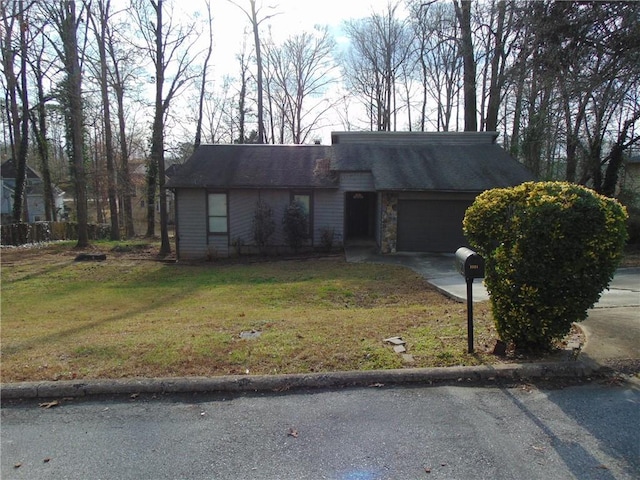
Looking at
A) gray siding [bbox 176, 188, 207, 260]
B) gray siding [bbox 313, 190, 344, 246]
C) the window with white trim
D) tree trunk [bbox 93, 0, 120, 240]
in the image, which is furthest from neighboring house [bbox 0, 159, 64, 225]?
gray siding [bbox 313, 190, 344, 246]

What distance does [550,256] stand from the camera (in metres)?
3.95

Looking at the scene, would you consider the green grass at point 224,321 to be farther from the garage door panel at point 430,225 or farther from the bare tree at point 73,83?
the bare tree at point 73,83

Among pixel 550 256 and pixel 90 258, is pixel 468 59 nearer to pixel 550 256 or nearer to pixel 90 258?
pixel 90 258

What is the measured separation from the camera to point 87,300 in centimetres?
981

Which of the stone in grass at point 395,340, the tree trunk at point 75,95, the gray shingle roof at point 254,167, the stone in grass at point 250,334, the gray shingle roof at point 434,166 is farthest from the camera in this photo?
the tree trunk at point 75,95

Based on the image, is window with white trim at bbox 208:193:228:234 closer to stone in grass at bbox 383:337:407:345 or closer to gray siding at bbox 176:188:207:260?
gray siding at bbox 176:188:207:260

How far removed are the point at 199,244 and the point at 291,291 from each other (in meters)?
8.22

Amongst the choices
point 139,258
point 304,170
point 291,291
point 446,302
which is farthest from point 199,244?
point 446,302

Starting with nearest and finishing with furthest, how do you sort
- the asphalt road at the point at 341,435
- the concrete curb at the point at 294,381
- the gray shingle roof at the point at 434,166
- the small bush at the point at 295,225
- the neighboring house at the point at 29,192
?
the asphalt road at the point at 341,435 → the concrete curb at the point at 294,381 → the gray shingle roof at the point at 434,166 → the small bush at the point at 295,225 → the neighboring house at the point at 29,192

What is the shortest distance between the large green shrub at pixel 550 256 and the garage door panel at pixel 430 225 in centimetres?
1076

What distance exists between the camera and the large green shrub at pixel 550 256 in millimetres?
3854

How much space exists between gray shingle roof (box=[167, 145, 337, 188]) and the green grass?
405 centimetres

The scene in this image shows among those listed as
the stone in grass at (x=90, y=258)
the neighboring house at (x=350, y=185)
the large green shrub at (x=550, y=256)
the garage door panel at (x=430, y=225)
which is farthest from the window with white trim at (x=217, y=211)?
the large green shrub at (x=550, y=256)

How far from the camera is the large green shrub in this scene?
385cm
